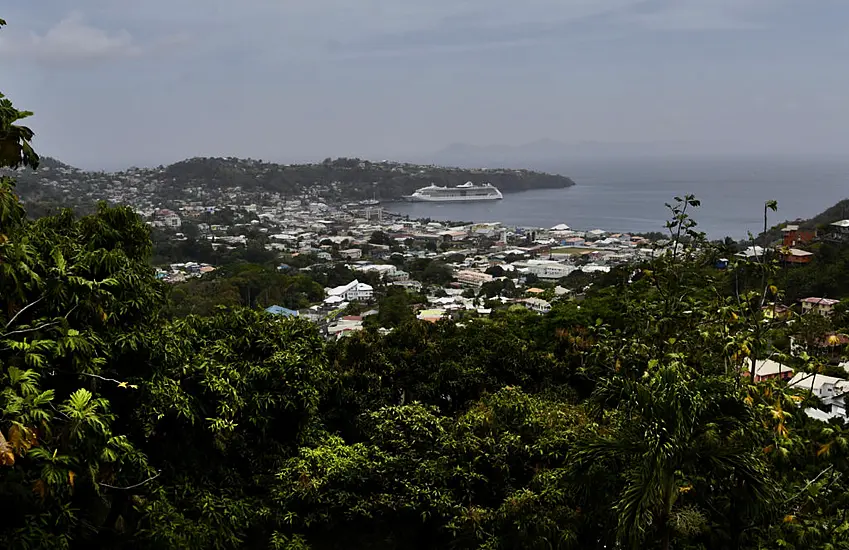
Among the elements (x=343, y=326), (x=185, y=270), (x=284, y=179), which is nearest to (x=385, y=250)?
(x=185, y=270)

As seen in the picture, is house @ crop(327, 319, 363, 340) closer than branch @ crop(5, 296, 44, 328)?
No

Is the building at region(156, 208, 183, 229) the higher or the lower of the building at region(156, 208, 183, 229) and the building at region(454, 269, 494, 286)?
the higher

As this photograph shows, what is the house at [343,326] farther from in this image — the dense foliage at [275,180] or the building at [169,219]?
the dense foliage at [275,180]

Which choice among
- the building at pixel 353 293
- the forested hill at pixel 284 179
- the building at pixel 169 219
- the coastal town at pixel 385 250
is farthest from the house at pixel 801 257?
the forested hill at pixel 284 179

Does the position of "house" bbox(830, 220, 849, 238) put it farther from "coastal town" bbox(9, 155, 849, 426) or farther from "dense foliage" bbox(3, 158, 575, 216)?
"dense foliage" bbox(3, 158, 575, 216)

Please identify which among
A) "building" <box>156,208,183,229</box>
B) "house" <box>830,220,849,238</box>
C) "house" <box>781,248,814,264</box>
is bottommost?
"building" <box>156,208,183,229</box>

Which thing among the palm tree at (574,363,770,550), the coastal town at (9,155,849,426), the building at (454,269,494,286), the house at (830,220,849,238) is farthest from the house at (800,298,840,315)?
the building at (454,269,494,286)

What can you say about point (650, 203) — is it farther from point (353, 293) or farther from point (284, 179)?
point (284, 179)
